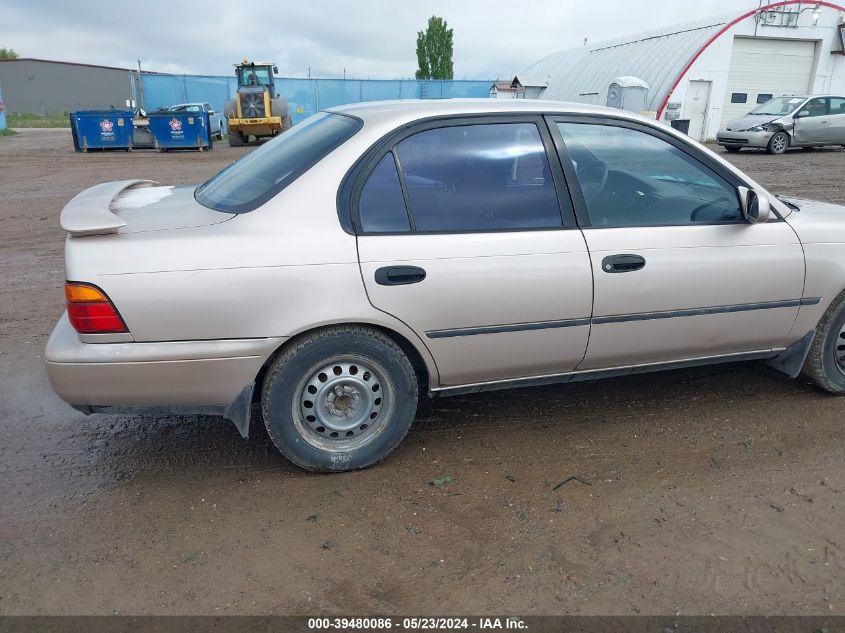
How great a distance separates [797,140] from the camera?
19.0 m

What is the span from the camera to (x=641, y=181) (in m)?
3.66

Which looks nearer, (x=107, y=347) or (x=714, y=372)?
(x=107, y=347)

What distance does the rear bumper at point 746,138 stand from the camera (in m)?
18.6

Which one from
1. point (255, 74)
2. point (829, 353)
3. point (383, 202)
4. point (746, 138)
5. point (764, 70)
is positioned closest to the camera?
point (383, 202)

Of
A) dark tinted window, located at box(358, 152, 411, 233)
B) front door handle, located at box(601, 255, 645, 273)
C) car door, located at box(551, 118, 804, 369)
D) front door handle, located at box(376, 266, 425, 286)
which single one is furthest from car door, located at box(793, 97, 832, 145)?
front door handle, located at box(376, 266, 425, 286)

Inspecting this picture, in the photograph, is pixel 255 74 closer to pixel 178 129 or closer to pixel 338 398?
pixel 178 129

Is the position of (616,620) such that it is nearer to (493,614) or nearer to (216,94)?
(493,614)

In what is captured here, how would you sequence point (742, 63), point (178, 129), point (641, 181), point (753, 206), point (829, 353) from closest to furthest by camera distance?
point (753, 206) < point (641, 181) < point (829, 353) < point (178, 129) < point (742, 63)

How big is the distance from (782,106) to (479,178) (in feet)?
63.7

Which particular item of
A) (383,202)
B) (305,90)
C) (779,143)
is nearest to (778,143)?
(779,143)

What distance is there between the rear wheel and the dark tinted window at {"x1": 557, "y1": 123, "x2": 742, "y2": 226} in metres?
17.5

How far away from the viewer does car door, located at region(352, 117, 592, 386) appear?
10.2ft

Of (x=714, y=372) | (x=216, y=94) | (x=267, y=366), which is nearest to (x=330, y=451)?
(x=267, y=366)

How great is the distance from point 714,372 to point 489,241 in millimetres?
2198
